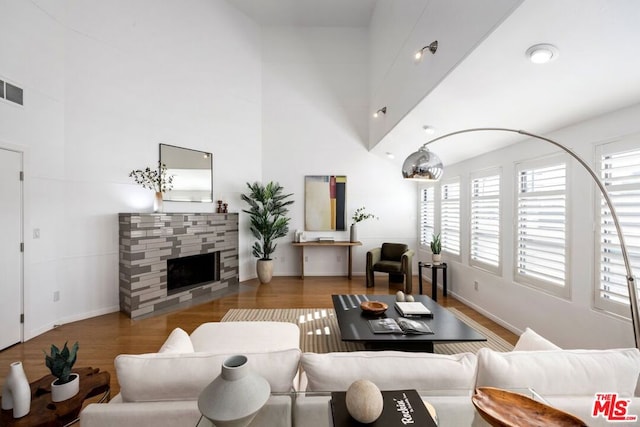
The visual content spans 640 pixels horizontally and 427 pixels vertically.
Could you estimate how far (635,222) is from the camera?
6.72 feet

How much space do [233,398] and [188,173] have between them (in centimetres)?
448

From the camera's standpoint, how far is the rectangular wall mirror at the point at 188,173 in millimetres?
4406

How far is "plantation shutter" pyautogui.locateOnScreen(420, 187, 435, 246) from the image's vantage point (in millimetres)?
5492

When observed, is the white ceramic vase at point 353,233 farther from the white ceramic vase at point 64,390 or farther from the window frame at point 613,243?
the white ceramic vase at point 64,390

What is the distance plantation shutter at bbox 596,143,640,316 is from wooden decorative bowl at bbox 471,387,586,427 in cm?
195

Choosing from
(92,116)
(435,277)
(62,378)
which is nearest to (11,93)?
(92,116)

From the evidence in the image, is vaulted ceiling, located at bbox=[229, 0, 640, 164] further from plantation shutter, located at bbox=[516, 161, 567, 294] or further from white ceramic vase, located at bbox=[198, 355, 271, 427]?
white ceramic vase, located at bbox=[198, 355, 271, 427]

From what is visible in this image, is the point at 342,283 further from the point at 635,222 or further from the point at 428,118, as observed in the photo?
the point at 635,222

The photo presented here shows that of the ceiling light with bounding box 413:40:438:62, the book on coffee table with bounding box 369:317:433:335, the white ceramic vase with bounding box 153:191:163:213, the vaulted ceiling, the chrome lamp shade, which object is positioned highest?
the ceiling light with bounding box 413:40:438:62

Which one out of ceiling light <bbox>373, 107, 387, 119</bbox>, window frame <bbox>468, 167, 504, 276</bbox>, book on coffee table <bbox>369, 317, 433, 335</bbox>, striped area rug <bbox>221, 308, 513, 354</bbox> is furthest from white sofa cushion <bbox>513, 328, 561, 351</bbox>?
ceiling light <bbox>373, 107, 387, 119</bbox>

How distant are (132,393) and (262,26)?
689 cm

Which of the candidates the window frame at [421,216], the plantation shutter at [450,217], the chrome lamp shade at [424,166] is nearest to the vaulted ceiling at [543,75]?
the chrome lamp shade at [424,166]

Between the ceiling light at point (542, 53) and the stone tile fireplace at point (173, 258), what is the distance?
4380mm

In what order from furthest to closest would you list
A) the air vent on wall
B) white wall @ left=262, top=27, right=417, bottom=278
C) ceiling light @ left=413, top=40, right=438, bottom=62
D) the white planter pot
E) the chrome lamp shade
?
white wall @ left=262, top=27, right=417, bottom=278
the white planter pot
the air vent on wall
ceiling light @ left=413, top=40, right=438, bottom=62
the chrome lamp shade
